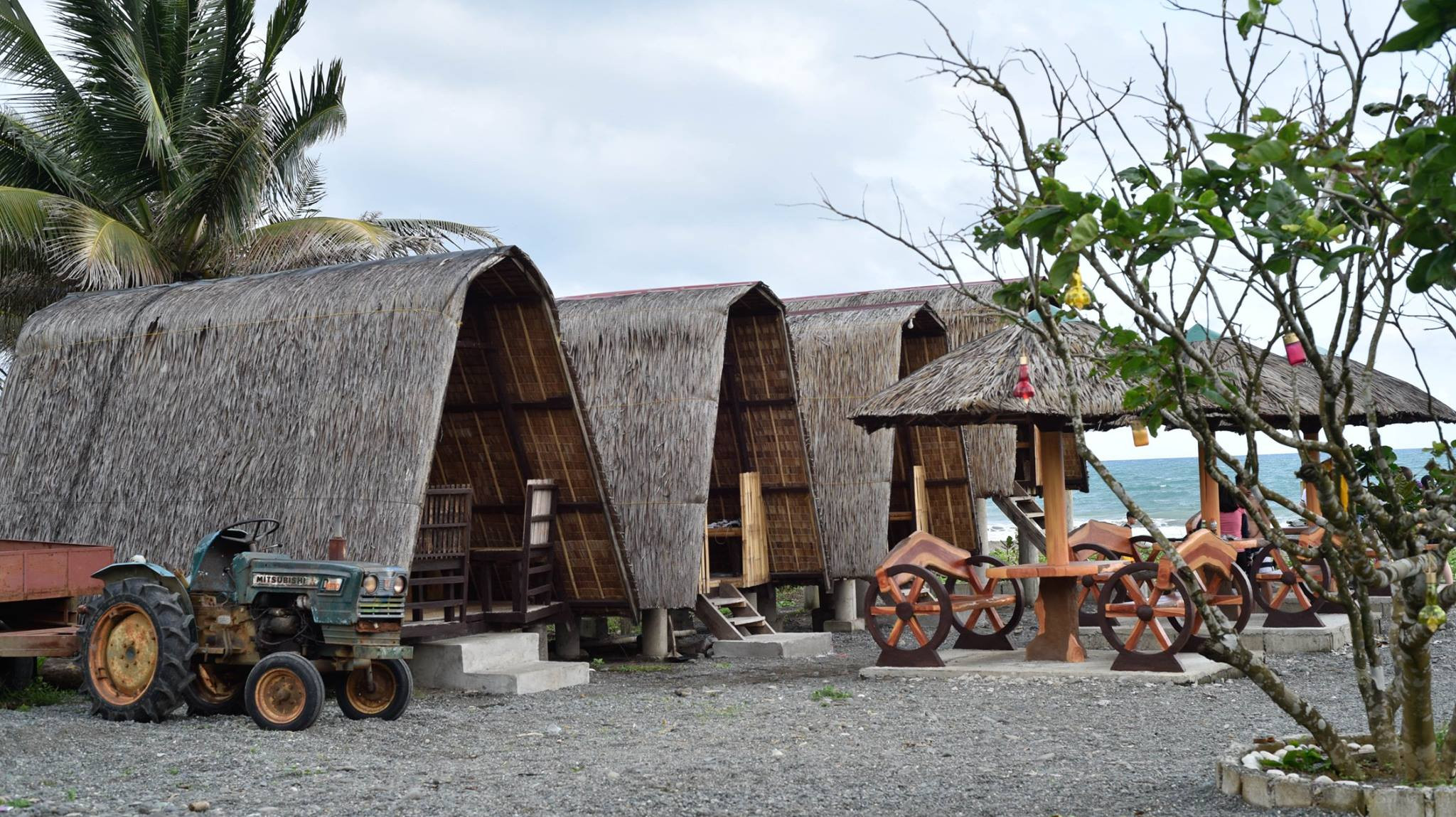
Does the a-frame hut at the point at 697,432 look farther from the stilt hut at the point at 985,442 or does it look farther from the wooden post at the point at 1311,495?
the wooden post at the point at 1311,495

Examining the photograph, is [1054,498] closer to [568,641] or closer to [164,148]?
[568,641]

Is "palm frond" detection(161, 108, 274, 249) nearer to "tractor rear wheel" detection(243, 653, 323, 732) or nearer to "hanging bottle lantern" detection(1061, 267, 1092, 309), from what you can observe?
"tractor rear wheel" detection(243, 653, 323, 732)

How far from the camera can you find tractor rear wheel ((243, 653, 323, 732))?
24.2 ft

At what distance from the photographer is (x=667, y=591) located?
11.3 metres

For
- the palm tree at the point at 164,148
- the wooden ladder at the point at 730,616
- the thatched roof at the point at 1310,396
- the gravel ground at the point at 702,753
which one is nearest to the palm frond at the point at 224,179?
the palm tree at the point at 164,148

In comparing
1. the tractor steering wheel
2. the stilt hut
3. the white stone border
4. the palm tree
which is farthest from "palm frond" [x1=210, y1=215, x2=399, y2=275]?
the white stone border

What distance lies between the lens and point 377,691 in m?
8.05

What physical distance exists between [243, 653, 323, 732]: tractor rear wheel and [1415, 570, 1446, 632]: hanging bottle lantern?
534 centimetres

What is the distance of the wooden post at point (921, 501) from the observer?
15.7m

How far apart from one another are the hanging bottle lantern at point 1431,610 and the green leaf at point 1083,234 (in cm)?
172

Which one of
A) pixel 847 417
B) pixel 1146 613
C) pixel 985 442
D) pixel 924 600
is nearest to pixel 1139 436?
pixel 1146 613

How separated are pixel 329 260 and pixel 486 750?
11.4m

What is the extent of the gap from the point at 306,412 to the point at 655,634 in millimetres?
3864

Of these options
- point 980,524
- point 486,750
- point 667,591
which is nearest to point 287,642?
point 486,750
